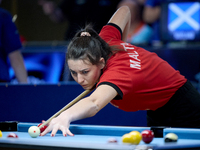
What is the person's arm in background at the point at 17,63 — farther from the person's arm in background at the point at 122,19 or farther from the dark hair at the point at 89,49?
the dark hair at the point at 89,49

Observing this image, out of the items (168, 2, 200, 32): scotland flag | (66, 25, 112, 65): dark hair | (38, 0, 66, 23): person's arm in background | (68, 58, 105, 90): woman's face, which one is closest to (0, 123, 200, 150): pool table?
(68, 58, 105, 90): woman's face

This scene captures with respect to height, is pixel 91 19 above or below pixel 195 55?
above

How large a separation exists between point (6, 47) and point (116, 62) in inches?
80.7

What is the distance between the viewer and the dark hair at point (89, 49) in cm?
177

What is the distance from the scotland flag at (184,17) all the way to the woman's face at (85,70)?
308 cm

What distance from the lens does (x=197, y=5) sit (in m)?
4.59

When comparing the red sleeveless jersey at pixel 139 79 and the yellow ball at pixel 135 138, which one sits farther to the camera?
the red sleeveless jersey at pixel 139 79

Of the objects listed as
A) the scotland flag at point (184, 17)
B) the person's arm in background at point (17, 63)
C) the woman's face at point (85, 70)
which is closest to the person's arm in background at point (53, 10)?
the scotland flag at point (184, 17)

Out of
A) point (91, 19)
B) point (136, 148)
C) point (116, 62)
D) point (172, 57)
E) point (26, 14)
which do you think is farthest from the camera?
point (26, 14)

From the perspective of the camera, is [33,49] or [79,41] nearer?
[79,41]

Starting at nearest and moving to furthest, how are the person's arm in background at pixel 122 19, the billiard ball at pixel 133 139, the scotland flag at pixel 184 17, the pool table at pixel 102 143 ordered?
the pool table at pixel 102 143, the billiard ball at pixel 133 139, the person's arm in background at pixel 122 19, the scotland flag at pixel 184 17

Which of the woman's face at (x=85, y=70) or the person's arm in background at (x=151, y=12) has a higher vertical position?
the person's arm in background at (x=151, y=12)

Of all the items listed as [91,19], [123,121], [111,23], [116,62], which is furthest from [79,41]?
[91,19]

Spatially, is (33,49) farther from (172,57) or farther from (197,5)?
(197,5)
